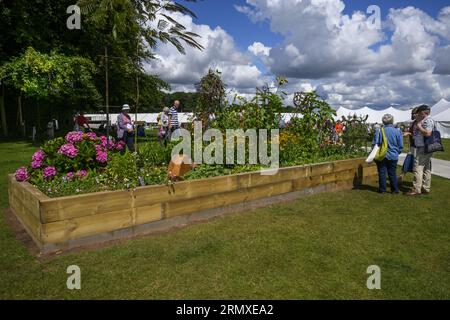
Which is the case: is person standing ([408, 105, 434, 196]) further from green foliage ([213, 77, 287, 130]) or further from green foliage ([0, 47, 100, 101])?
green foliage ([0, 47, 100, 101])

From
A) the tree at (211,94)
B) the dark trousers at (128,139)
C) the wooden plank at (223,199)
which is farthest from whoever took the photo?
the dark trousers at (128,139)

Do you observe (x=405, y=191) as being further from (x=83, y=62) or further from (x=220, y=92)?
(x=83, y=62)

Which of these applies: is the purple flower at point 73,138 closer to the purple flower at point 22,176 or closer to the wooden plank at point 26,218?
the purple flower at point 22,176

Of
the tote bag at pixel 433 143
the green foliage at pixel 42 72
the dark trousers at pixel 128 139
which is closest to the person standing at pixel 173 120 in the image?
the dark trousers at pixel 128 139

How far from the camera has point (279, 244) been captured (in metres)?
4.78

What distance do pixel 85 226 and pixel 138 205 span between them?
0.77 meters

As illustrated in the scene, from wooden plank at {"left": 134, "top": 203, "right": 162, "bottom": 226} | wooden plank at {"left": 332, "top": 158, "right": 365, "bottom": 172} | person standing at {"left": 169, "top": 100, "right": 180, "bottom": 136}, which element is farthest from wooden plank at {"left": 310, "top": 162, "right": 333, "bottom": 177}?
person standing at {"left": 169, "top": 100, "right": 180, "bottom": 136}

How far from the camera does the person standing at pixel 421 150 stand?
7629 millimetres

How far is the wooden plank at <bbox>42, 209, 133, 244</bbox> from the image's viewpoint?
4.33m

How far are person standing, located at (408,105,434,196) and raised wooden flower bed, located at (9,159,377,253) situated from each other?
263 cm

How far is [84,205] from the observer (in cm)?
453

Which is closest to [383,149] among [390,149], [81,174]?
[390,149]

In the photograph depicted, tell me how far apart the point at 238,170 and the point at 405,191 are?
4.51 metres
